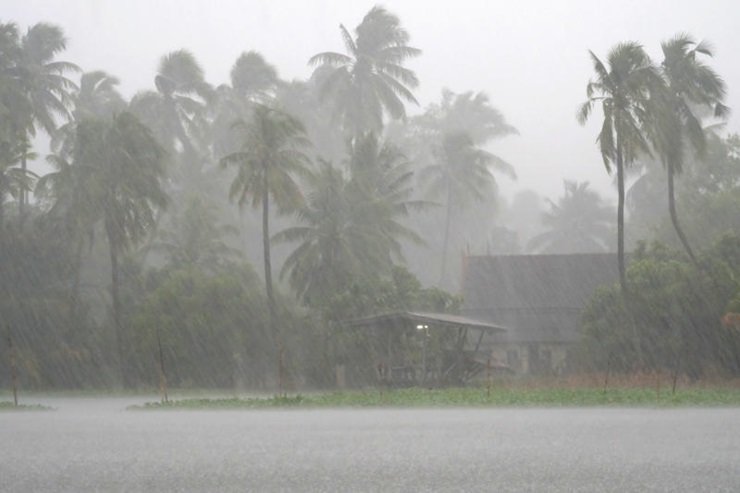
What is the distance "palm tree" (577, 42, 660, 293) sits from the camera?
39594 mm

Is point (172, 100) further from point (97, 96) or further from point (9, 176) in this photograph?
point (9, 176)

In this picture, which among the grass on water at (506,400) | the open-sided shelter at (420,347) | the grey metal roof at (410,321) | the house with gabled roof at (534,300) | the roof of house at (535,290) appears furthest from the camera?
the roof of house at (535,290)

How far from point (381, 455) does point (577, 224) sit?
74.8m

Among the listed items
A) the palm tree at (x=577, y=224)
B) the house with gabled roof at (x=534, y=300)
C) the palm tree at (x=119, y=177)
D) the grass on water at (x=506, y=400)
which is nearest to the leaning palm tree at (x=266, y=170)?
the palm tree at (x=119, y=177)

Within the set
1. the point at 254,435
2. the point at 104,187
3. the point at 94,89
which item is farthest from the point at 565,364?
the point at 94,89

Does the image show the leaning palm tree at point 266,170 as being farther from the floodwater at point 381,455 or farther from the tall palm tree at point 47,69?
the floodwater at point 381,455

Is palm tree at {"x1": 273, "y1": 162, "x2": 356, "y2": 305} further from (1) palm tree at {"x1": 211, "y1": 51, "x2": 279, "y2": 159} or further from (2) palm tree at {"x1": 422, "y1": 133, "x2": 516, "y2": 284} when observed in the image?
(1) palm tree at {"x1": 211, "y1": 51, "x2": 279, "y2": 159}

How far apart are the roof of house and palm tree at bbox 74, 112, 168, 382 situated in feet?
52.9

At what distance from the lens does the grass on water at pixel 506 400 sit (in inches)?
956

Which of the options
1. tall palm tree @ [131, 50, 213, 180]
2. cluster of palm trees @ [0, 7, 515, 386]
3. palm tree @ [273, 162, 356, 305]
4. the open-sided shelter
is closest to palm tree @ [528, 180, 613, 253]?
cluster of palm trees @ [0, 7, 515, 386]

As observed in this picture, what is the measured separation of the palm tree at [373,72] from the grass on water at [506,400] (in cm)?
3304

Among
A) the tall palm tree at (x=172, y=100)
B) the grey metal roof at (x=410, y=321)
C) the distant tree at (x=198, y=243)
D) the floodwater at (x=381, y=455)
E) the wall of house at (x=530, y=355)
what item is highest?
the tall palm tree at (x=172, y=100)

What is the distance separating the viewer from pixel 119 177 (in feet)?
148

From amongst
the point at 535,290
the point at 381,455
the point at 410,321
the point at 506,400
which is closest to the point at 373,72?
the point at 535,290
